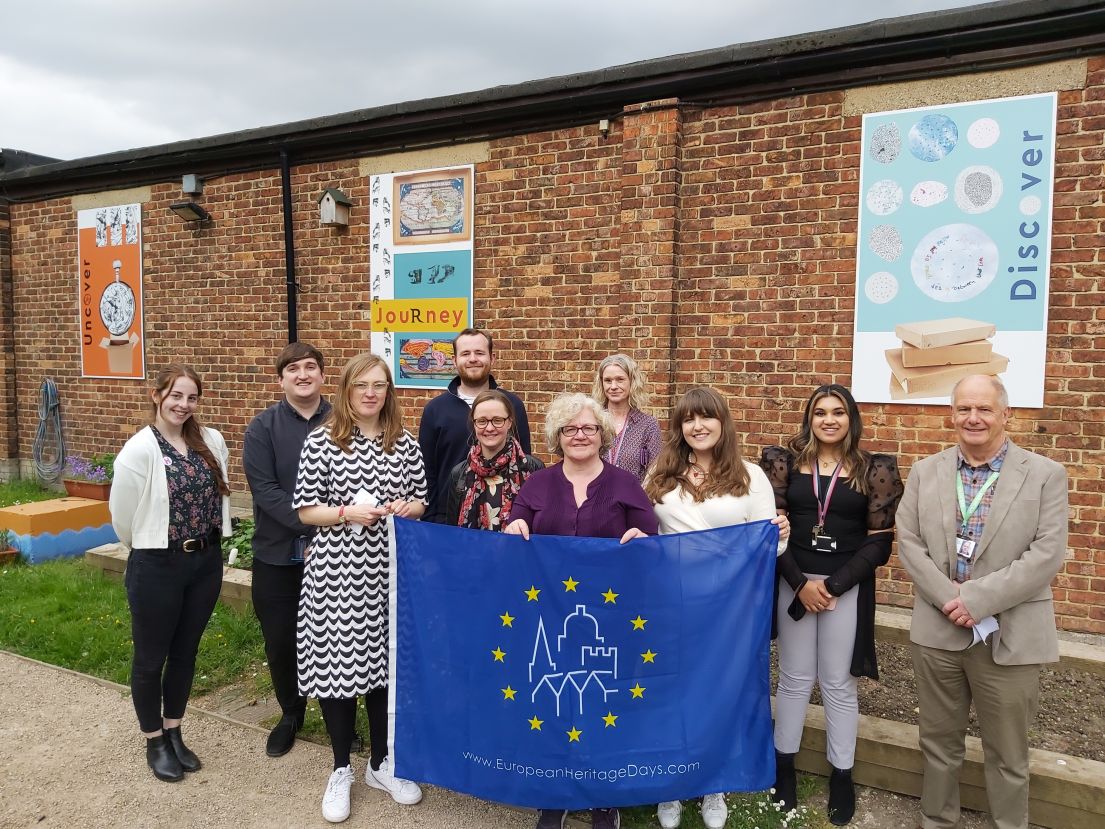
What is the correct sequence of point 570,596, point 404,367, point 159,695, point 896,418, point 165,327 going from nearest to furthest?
point 570,596 → point 159,695 → point 896,418 → point 404,367 → point 165,327

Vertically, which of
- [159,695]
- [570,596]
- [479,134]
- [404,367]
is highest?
[479,134]

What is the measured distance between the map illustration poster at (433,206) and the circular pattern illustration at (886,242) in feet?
11.3

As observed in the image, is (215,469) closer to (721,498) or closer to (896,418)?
(721,498)

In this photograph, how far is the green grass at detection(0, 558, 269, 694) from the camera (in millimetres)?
4656

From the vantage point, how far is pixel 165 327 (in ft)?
27.9

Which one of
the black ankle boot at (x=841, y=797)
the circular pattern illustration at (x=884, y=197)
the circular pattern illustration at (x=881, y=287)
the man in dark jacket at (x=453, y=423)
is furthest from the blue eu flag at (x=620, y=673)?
the circular pattern illustration at (x=884, y=197)

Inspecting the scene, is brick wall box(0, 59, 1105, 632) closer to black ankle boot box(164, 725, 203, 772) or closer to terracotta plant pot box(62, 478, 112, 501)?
terracotta plant pot box(62, 478, 112, 501)

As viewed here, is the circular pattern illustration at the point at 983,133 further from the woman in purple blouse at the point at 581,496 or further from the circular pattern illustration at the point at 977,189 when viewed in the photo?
the woman in purple blouse at the point at 581,496

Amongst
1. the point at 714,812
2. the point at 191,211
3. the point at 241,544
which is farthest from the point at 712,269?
the point at 191,211

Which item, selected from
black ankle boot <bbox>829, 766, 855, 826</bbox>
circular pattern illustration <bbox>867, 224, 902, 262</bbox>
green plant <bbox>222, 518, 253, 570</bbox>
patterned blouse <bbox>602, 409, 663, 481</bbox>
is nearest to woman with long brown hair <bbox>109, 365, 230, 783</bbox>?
Result: patterned blouse <bbox>602, 409, 663, 481</bbox>

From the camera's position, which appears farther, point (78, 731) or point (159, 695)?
point (78, 731)

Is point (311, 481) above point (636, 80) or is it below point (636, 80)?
below

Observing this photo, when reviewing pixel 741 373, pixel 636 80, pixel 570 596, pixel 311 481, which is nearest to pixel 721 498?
pixel 570 596

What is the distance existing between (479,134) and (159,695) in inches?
203
